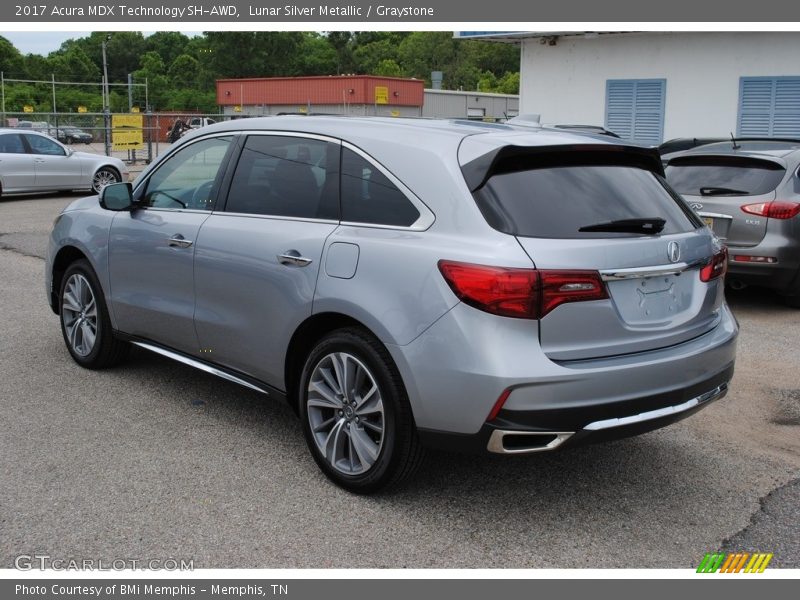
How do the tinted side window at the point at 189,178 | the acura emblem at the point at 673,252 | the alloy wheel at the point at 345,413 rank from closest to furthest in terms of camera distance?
1. the acura emblem at the point at 673,252
2. the alloy wheel at the point at 345,413
3. the tinted side window at the point at 189,178

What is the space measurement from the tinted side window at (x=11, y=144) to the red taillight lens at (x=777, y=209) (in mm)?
15840

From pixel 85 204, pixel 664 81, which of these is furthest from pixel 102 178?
pixel 85 204

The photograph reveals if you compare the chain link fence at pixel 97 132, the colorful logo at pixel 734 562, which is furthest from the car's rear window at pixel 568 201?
the chain link fence at pixel 97 132

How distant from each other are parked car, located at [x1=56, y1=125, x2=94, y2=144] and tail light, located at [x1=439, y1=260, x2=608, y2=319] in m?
27.1

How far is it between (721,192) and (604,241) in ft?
17.5

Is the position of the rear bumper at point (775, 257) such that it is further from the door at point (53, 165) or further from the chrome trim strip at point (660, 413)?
the door at point (53, 165)

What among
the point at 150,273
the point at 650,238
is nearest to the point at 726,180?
the point at 650,238

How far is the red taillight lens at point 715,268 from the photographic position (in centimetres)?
434

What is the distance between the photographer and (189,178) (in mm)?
5574

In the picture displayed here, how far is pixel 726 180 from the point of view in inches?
343

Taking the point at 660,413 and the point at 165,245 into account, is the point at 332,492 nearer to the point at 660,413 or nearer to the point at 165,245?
the point at 660,413

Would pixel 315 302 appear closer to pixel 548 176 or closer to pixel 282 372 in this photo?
pixel 282 372

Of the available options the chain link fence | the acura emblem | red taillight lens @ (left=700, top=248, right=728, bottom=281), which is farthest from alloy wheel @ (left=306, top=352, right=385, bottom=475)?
the chain link fence

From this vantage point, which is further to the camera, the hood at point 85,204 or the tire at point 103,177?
the tire at point 103,177
